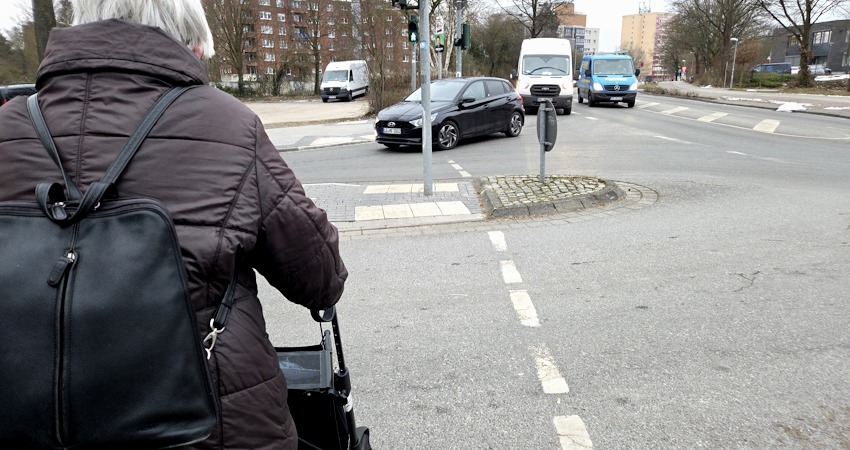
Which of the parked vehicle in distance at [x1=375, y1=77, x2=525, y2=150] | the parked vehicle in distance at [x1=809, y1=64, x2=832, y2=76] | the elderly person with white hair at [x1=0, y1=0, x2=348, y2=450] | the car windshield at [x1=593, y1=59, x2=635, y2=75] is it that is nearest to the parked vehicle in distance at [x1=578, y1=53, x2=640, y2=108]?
the car windshield at [x1=593, y1=59, x2=635, y2=75]

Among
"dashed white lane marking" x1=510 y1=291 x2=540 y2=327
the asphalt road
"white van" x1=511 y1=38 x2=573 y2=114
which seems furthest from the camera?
"white van" x1=511 y1=38 x2=573 y2=114

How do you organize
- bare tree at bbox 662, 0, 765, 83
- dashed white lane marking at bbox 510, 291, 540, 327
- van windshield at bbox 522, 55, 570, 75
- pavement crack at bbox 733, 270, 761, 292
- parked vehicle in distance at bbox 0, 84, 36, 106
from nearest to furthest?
dashed white lane marking at bbox 510, 291, 540, 327
pavement crack at bbox 733, 270, 761, 292
parked vehicle in distance at bbox 0, 84, 36, 106
van windshield at bbox 522, 55, 570, 75
bare tree at bbox 662, 0, 765, 83

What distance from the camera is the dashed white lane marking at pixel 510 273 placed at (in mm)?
5258

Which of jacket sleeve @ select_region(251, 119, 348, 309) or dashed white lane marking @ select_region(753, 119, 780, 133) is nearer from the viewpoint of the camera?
jacket sleeve @ select_region(251, 119, 348, 309)

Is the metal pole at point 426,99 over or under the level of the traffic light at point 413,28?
under

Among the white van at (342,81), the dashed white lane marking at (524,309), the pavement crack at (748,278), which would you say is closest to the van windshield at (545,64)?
the white van at (342,81)

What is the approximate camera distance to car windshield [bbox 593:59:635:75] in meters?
27.1

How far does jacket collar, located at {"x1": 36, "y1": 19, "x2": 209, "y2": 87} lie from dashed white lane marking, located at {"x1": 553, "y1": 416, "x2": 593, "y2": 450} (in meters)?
2.37

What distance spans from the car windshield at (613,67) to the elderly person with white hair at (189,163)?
91.5 ft

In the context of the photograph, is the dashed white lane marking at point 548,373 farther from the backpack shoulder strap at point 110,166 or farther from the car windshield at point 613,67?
the car windshield at point 613,67

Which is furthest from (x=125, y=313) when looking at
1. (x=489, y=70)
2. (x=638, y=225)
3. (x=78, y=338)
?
(x=489, y=70)

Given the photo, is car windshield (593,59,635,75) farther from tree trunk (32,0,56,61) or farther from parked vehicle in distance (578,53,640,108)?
tree trunk (32,0,56,61)

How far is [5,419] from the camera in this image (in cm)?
122

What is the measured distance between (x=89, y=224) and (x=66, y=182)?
0.12 metres
